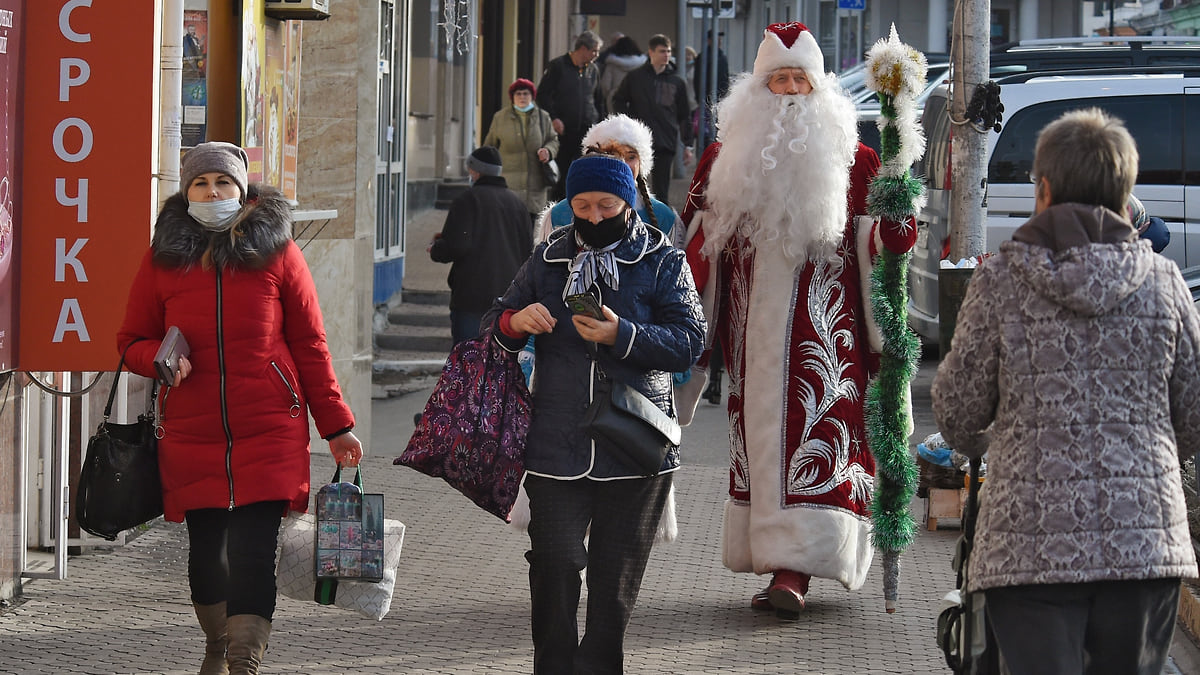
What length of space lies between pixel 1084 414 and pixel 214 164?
8.04 feet

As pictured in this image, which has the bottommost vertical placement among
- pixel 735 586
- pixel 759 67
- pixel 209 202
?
pixel 735 586

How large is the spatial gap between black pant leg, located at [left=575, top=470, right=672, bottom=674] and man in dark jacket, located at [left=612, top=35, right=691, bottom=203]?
12.1 meters

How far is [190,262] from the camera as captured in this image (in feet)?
15.4

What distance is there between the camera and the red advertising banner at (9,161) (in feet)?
17.6

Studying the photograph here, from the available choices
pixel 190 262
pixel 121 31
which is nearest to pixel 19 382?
pixel 121 31

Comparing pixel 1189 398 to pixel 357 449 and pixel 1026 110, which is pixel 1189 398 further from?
pixel 1026 110

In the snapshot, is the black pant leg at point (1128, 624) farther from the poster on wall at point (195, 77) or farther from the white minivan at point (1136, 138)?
the white minivan at point (1136, 138)

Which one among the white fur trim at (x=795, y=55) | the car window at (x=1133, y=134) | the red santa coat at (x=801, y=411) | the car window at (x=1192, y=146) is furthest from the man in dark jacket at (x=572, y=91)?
the red santa coat at (x=801, y=411)

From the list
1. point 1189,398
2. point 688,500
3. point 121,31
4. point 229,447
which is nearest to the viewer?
point 1189,398

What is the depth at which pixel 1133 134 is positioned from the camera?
11.9 metres

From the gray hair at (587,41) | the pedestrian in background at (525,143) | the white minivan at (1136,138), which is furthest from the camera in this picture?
the gray hair at (587,41)

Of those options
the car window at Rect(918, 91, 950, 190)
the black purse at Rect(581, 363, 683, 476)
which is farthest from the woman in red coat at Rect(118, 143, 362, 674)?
the car window at Rect(918, 91, 950, 190)

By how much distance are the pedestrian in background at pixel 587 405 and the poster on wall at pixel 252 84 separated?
123 inches

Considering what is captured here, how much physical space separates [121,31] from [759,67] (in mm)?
2330
